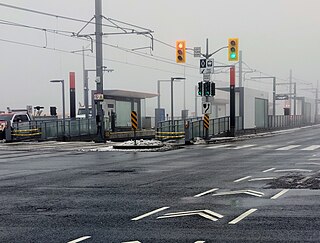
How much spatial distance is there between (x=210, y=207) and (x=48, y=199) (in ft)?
11.5

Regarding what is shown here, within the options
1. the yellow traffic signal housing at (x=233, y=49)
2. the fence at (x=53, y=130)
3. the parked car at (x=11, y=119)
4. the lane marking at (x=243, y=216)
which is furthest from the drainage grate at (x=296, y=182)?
the parked car at (x=11, y=119)

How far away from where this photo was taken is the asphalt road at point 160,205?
6.72 metres

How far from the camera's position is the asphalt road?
265 inches

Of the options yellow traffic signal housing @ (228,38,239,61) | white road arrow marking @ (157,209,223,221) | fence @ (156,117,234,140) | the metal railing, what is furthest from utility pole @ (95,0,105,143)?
the metal railing

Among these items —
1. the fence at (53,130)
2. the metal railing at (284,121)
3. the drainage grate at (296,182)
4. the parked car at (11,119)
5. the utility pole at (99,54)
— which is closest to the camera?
the drainage grate at (296,182)

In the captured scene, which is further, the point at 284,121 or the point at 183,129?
the point at 284,121

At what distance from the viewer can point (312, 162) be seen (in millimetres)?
16453

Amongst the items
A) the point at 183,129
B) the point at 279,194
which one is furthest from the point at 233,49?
the point at 279,194

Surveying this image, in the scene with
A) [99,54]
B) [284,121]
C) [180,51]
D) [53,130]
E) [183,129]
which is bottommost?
[284,121]

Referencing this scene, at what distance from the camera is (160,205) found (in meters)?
8.91

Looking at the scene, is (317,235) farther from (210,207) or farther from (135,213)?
(135,213)

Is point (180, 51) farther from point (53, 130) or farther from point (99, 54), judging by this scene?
point (53, 130)

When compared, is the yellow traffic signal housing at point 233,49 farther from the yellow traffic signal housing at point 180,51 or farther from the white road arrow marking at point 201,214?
the white road arrow marking at point 201,214

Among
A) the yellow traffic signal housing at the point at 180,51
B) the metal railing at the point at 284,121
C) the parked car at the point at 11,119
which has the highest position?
the yellow traffic signal housing at the point at 180,51
